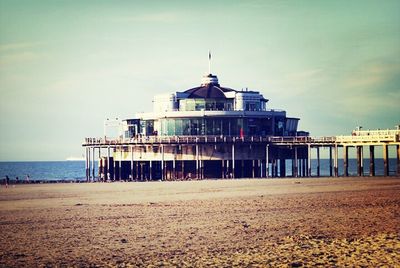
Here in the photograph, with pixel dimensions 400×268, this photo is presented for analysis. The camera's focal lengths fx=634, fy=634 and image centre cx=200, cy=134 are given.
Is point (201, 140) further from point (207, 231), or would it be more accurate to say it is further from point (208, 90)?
point (207, 231)

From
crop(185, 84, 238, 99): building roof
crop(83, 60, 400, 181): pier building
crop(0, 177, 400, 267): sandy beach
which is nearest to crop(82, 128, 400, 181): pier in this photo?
crop(83, 60, 400, 181): pier building

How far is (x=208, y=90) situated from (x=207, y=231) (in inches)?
2013

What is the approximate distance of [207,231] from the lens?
75.8 ft

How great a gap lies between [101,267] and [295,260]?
17.4ft

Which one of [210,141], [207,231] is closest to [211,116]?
[210,141]

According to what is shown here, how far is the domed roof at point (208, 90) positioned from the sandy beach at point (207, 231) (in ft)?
116

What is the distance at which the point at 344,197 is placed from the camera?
35.6m

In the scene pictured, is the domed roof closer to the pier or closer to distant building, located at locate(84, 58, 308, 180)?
distant building, located at locate(84, 58, 308, 180)

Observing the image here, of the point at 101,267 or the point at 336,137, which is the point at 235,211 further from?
the point at 336,137

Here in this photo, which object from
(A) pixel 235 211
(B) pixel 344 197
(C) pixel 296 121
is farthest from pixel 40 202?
(C) pixel 296 121

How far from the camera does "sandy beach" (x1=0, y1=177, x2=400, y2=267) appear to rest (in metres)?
18.0

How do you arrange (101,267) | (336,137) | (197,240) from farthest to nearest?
(336,137), (197,240), (101,267)

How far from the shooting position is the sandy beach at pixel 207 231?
59.1ft

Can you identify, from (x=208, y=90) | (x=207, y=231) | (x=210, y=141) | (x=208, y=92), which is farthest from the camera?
(x=208, y=90)
